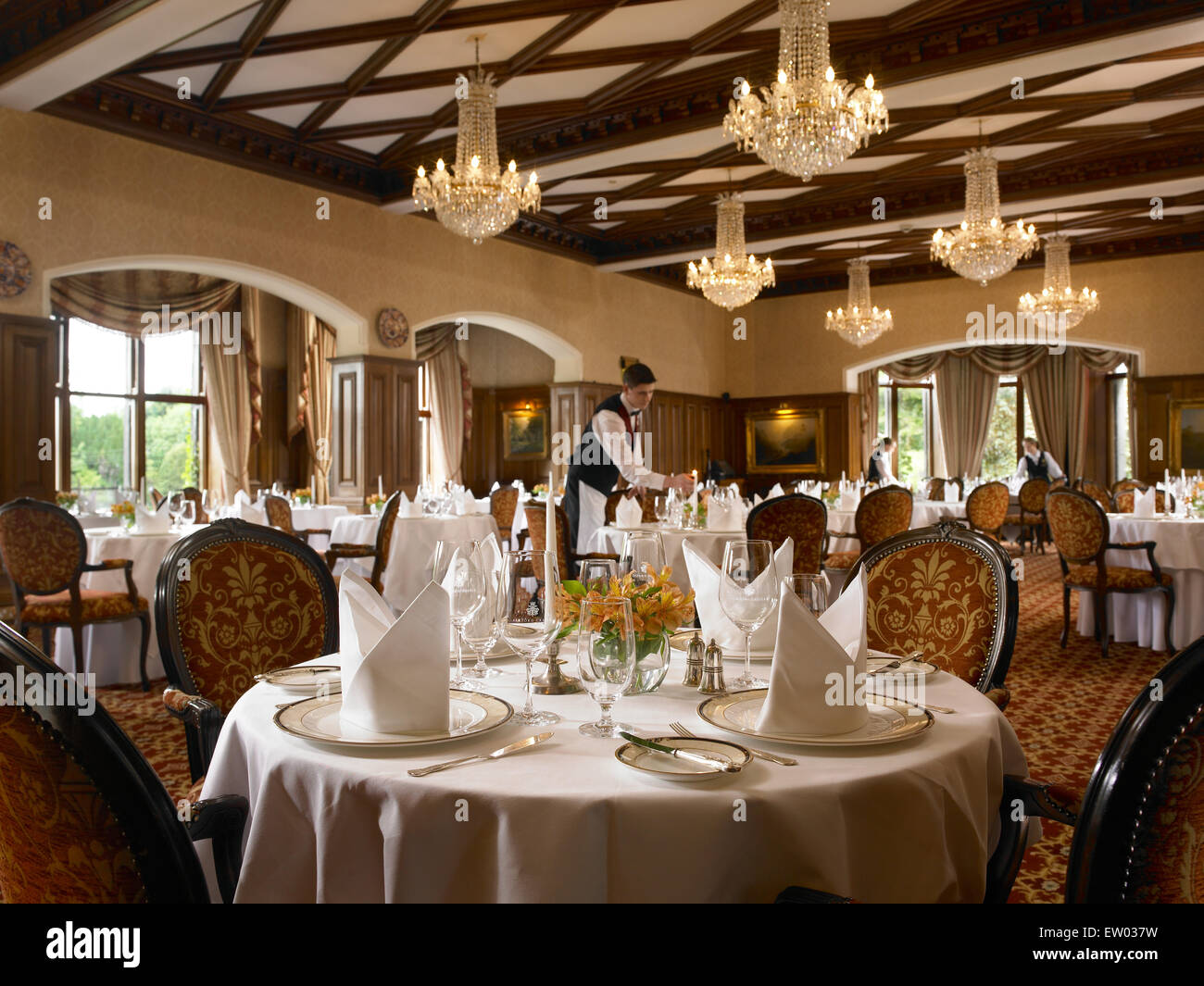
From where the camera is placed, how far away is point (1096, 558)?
5844mm

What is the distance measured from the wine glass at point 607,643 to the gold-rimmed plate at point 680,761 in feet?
0.32

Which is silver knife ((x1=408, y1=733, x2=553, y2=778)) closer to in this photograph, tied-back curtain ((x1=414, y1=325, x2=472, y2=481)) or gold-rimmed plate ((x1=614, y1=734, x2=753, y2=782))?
gold-rimmed plate ((x1=614, y1=734, x2=753, y2=782))

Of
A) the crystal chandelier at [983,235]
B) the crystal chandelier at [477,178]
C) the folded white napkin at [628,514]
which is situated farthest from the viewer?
the crystal chandelier at [983,235]

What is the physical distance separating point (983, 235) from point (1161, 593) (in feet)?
11.2

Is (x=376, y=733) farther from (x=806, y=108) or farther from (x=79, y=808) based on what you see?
(x=806, y=108)

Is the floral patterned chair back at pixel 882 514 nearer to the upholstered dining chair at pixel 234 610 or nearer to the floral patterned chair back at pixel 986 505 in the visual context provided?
the floral patterned chair back at pixel 986 505

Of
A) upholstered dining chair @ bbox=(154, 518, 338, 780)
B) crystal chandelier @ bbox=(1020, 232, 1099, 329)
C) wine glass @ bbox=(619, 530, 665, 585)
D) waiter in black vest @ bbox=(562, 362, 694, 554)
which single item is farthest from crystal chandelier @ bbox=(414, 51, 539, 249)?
crystal chandelier @ bbox=(1020, 232, 1099, 329)

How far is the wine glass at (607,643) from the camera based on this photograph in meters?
1.25

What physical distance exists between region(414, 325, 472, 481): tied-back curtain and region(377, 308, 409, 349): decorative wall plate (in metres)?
4.15

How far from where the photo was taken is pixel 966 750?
1.32 m

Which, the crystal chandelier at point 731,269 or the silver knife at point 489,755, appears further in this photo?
the crystal chandelier at point 731,269

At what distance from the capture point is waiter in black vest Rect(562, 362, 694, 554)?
5.36m

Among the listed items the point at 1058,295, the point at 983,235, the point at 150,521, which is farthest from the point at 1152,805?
the point at 1058,295

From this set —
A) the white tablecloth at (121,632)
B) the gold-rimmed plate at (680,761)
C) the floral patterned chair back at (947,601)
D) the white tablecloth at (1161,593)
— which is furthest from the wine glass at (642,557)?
the white tablecloth at (1161,593)
